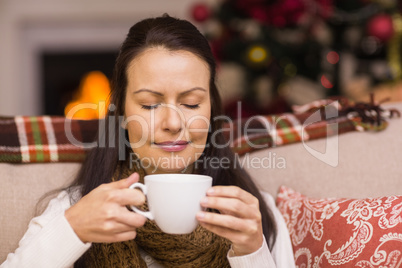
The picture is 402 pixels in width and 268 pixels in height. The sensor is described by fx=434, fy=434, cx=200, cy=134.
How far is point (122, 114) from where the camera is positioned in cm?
107

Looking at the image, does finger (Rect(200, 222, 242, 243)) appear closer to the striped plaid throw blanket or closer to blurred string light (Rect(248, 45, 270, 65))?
the striped plaid throw blanket

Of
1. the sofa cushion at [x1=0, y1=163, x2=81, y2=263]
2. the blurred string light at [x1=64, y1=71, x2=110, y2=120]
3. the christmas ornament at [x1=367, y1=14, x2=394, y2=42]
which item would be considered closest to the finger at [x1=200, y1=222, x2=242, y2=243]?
the sofa cushion at [x1=0, y1=163, x2=81, y2=263]

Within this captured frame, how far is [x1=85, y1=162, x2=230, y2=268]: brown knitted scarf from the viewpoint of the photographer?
3.18ft

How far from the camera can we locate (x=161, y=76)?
90 centimetres

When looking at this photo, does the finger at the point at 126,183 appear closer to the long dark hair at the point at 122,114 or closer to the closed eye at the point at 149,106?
the closed eye at the point at 149,106

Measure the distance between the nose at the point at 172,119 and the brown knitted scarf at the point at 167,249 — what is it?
0.24m

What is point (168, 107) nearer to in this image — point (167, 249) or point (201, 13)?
point (167, 249)

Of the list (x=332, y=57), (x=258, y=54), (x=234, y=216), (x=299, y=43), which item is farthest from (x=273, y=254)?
(x=332, y=57)

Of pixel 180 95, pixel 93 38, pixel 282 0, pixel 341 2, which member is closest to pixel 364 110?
pixel 180 95

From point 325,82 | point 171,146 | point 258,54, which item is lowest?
point 171,146

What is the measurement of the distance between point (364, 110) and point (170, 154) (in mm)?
693

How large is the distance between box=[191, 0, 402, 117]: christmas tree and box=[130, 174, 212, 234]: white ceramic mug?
1407mm

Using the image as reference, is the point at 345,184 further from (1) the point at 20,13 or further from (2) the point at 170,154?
(1) the point at 20,13

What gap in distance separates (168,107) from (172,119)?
4 centimetres
